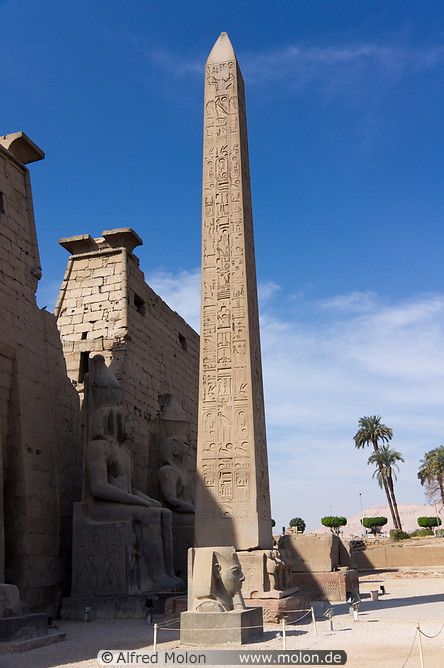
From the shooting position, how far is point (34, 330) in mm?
8695

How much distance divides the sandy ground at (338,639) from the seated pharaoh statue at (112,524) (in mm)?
566

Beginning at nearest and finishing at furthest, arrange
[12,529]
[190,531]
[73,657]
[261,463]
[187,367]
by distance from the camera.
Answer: [73,657] < [261,463] < [12,529] < [190,531] < [187,367]

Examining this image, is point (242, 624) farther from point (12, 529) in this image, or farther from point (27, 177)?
point (27, 177)

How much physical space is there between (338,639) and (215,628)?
3.00 ft

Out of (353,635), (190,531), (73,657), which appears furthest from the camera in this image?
(190,531)

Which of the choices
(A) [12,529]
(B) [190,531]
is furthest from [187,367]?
(A) [12,529]

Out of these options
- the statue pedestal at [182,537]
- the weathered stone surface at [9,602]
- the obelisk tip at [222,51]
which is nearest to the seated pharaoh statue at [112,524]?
the statue pedestal at [182,537]

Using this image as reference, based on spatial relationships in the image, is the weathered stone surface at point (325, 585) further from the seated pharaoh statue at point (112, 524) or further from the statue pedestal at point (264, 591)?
the statue pedestal at point (264, 591)

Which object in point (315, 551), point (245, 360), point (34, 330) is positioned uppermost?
point (34, 330)

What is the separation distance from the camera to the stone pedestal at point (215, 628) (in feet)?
16.4

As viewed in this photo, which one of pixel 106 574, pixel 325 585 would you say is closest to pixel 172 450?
pixel 106 574

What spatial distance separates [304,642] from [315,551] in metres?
4.14

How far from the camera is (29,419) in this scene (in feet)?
26.9

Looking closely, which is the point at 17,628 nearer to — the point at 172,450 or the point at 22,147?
the point at 172,450
